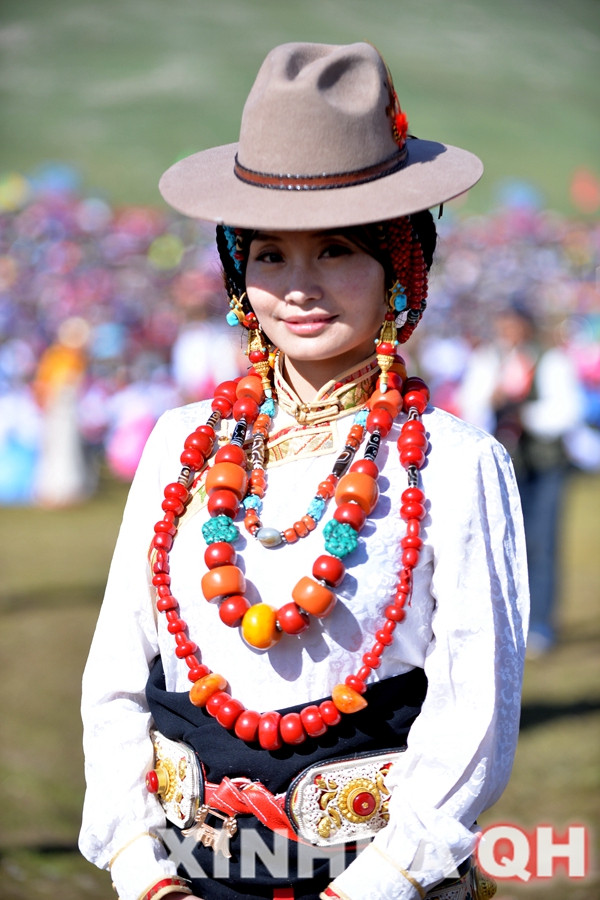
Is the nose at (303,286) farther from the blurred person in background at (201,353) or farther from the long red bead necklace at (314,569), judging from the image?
the blurred person in background at (201,353)

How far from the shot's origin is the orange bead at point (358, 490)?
1753 millimetres

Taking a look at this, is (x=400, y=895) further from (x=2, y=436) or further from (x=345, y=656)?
(x=2, y=436)

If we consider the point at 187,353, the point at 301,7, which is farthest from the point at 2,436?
the point at 301,7

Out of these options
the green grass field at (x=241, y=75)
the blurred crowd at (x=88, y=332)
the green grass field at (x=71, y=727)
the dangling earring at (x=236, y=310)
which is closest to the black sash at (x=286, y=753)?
the dangling earring at (x=236, y=310)

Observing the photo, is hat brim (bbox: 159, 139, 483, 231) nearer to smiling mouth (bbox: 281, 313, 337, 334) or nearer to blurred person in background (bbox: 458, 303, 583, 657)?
smiling mouth (bbox: 281, 313, 337, 334)

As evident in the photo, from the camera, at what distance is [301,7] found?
1794 centimetres

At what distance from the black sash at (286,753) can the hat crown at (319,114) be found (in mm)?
927

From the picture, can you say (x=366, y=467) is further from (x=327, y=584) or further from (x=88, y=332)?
(x=88, y=332)

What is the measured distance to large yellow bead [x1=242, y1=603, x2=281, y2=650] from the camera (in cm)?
172

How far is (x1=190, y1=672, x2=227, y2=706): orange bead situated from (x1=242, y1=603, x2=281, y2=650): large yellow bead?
0.12m

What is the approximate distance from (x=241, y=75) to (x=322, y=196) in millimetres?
17289

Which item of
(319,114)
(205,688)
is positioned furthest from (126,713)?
(319,114)

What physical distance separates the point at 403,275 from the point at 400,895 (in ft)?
3.58

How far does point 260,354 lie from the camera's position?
2004 millimetres
